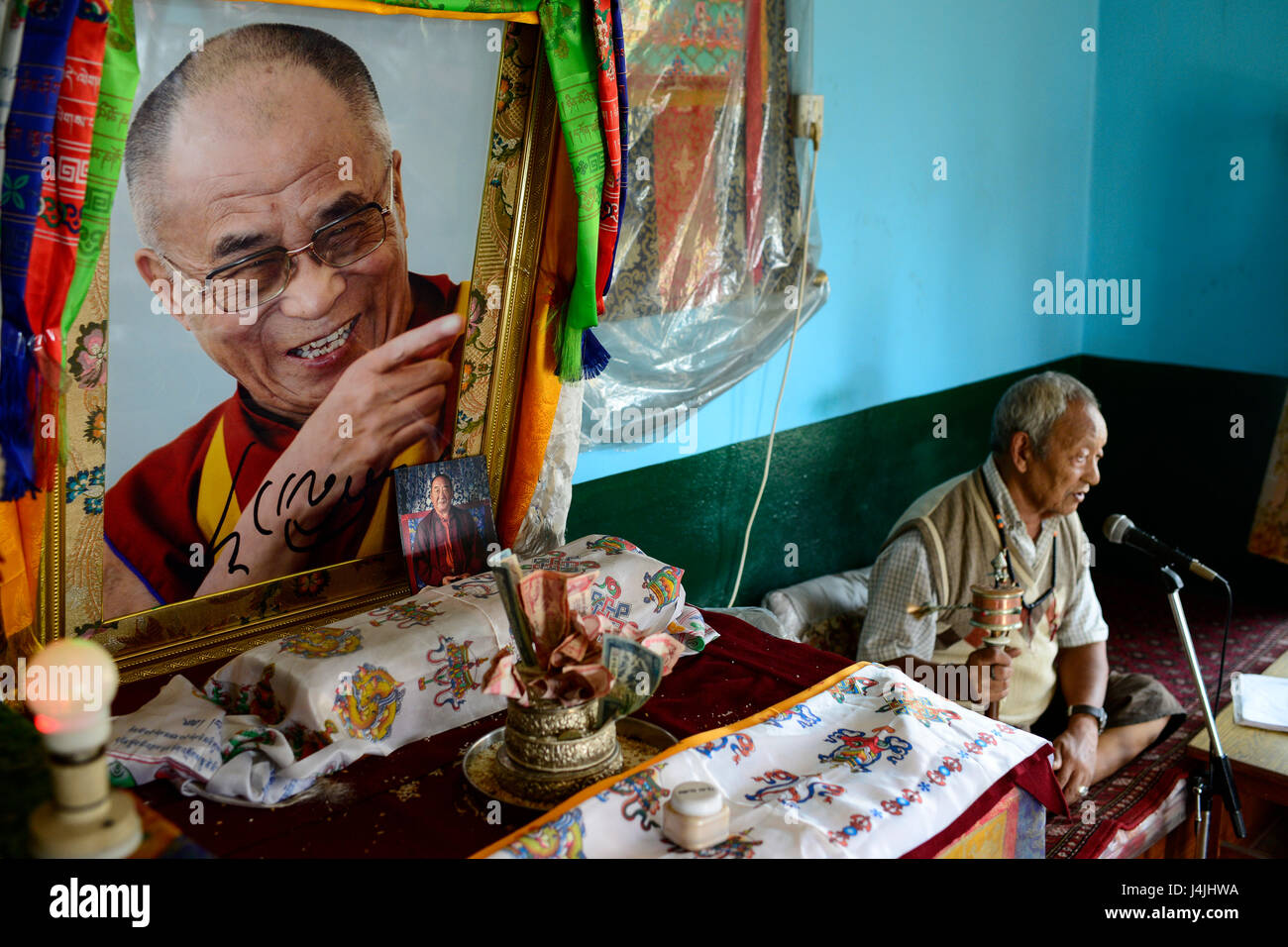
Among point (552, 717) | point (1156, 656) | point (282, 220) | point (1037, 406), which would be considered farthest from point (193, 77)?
point (1156, 656)

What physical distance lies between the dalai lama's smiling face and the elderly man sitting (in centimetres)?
144

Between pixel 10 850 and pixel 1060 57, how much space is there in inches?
172

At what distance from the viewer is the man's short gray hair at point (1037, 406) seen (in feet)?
9.33

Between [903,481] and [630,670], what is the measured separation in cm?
252

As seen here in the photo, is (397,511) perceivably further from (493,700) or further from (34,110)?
(34,110)

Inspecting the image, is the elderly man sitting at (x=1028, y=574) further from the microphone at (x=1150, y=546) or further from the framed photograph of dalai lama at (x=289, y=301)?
the framed photograph of dalai lama at (x=289, y=301)

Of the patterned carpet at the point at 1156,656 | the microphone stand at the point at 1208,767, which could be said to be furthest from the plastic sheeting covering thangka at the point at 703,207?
the patterned carpet at the point at 1156,656

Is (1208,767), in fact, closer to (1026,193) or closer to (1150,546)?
(1150,546)

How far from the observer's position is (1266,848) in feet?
9.73

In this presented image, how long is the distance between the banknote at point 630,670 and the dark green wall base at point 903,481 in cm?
118

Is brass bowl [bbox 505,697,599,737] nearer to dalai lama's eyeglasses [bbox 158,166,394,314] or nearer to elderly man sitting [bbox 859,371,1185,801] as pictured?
dalai lama's eyeglasses [bbox 158,166,394,314]

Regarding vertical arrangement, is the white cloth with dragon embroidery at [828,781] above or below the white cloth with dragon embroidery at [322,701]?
below
